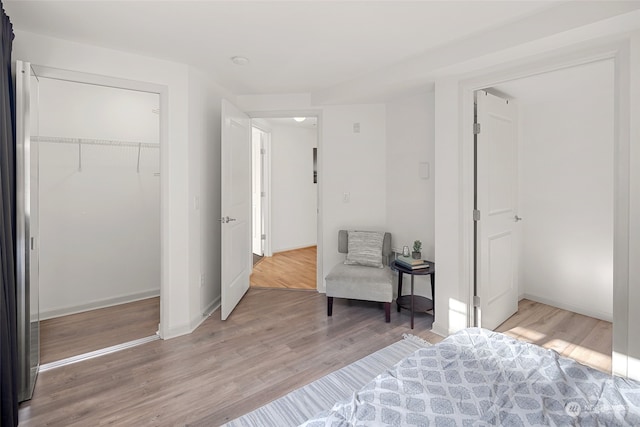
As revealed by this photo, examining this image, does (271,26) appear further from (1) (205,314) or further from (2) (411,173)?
(1) (205,314)

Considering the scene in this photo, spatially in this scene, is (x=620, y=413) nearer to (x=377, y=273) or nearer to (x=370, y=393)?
(x=370, y=393)

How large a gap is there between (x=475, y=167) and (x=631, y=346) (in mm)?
1508

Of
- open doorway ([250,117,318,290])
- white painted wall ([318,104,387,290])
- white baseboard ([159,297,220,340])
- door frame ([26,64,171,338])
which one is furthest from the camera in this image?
open doorway ([250,117,318,290])

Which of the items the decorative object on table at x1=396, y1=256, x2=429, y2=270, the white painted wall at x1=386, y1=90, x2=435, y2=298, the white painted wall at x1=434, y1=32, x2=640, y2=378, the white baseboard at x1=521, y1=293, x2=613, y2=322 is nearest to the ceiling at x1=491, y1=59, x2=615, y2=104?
the white painted wall at x1=434, y1=32, x2=640, y2=378

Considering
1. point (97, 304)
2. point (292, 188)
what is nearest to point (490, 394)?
point (97, 304)

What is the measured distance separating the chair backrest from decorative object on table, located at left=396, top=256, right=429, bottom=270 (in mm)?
397

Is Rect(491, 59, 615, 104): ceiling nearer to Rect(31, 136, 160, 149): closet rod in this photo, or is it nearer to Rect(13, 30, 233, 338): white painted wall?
Rect(13, 30, 233, 338): white painted wall

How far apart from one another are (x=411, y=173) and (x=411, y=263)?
40.0 inches

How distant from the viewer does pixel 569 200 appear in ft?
11.1

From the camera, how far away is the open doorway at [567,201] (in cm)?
301

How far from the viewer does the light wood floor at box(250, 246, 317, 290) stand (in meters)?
4.37

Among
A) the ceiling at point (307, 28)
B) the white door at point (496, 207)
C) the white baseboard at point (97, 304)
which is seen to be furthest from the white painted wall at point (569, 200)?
the white baseboard at point (97, 304)

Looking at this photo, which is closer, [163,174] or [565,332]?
[163,174]

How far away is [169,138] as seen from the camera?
9.17ft
